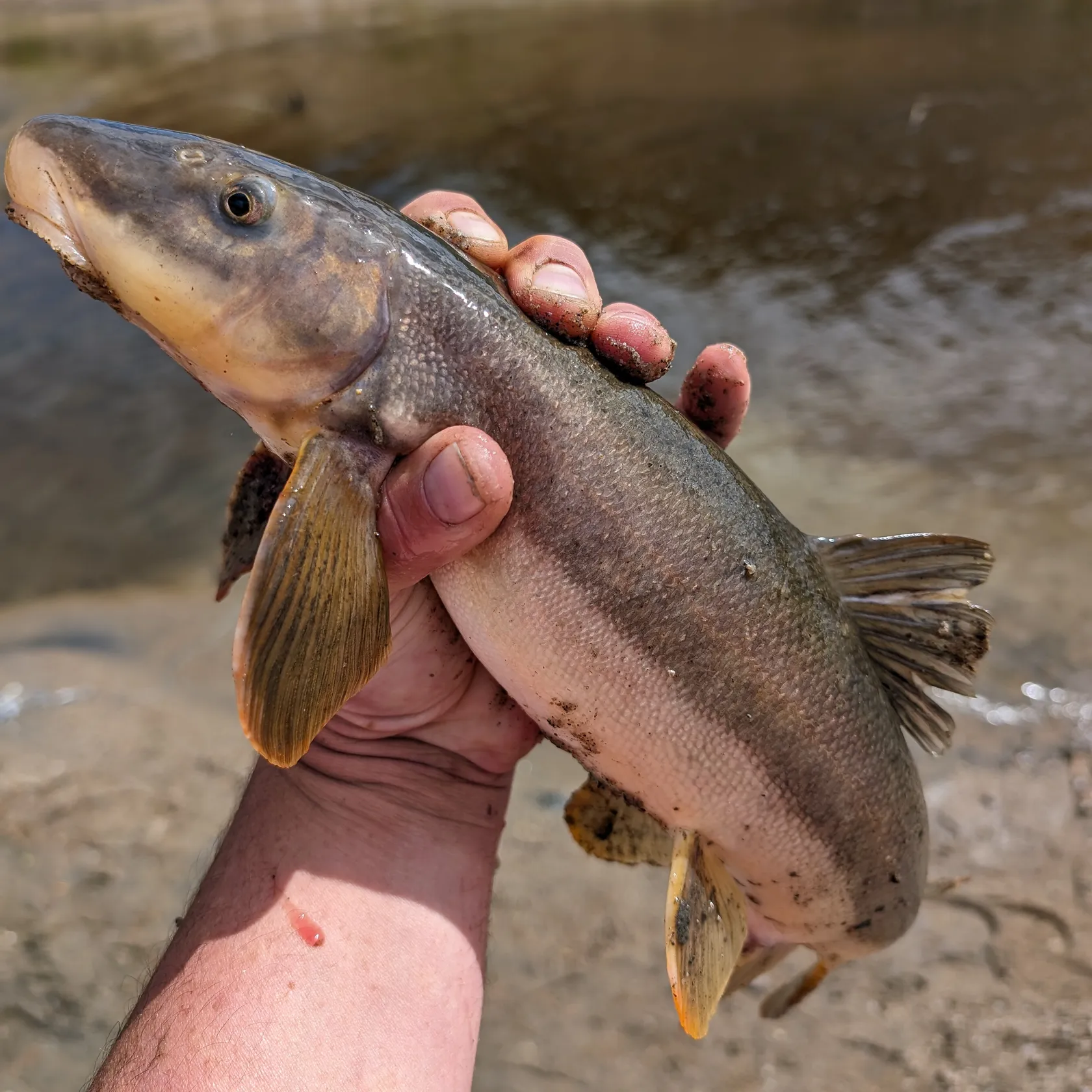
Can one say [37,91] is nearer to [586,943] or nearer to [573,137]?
[573,137]

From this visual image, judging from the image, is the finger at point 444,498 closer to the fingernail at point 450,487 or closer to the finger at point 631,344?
the fingernail at point 450,487

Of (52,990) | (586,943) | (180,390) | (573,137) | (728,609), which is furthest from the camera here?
(573,137)

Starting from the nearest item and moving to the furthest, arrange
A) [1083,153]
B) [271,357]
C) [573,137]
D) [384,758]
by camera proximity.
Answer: [271,357]
[384,758]
[1083,153]
[573,137]

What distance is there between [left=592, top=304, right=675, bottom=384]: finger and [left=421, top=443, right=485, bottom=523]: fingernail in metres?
0.60

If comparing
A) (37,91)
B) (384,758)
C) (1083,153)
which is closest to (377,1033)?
(384,758)

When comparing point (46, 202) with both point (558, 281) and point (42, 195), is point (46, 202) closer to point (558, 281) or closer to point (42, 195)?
point (42, 195)

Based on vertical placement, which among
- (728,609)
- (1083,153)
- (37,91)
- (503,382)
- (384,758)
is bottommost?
(37,91)

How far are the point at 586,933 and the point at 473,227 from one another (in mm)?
2866

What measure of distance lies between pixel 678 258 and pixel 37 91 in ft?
53.2

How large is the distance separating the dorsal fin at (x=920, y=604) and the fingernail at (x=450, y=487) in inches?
45.2

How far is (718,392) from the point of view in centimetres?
288

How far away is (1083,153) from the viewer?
12.8 meters

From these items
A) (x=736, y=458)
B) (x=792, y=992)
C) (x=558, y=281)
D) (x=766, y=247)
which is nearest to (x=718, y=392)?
(x=558, y=281)

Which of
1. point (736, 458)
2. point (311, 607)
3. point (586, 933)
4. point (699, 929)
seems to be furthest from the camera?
point (736, 458)
